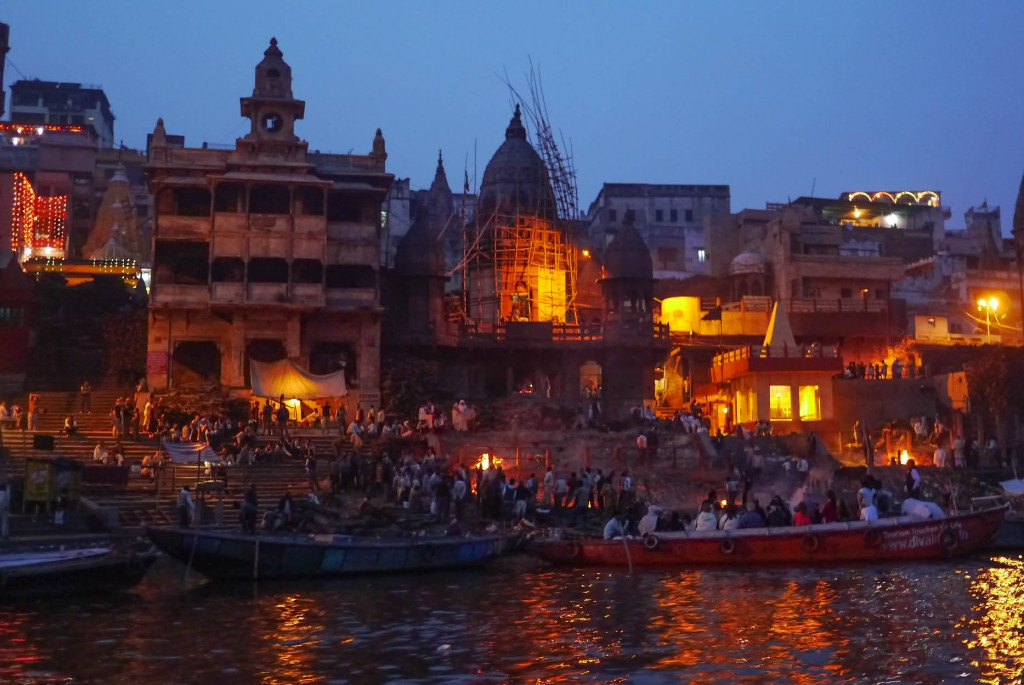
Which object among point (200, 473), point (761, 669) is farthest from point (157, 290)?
point (761, 669)

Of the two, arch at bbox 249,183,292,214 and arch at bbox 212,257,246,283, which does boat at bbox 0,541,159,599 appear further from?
arch at bbox 249,183,292,214

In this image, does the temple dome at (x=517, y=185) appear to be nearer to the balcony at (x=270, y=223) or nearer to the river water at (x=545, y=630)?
the balcony at (x=270, y=223)

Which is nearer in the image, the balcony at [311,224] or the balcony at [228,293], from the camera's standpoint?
the balcony at [228,293]

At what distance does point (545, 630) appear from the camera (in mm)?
15117

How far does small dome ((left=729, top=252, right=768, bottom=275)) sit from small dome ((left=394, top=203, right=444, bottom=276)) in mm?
18485

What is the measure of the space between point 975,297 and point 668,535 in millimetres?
38435

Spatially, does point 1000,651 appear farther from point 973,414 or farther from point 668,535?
point 973,414

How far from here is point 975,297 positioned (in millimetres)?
55031

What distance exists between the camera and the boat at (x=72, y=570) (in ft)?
57.3

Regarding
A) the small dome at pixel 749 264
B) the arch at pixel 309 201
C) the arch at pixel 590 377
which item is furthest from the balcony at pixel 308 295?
the small dome at pixel 749 264

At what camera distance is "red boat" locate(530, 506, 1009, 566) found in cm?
2205

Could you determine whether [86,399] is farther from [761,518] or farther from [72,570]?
[761,518]

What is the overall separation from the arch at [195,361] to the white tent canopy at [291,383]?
447 centimetres

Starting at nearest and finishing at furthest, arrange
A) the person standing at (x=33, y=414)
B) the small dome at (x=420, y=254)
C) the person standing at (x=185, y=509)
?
the person standing at (x=185, y=509) → the person standing at (x=33, y=414) → the small dome at (x=420, y=254)
